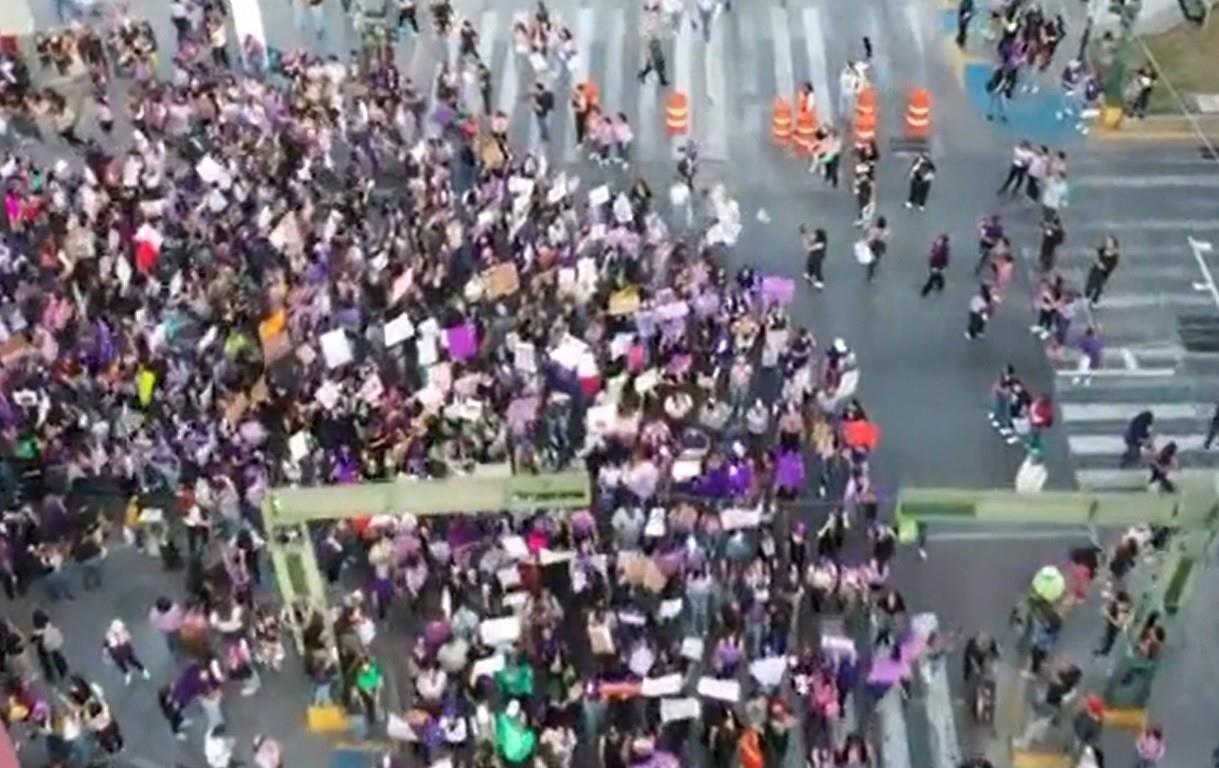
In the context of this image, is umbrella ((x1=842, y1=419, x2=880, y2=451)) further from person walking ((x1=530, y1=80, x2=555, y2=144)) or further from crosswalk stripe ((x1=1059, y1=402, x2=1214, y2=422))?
person walking ((x1=530, y1=80, x2=555, y2=144))

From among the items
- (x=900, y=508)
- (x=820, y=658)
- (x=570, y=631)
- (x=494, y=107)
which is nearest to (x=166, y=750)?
(x=570, y=631)

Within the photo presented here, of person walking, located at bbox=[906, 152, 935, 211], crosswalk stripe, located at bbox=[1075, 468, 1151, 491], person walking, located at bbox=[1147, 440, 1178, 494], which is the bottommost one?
crosswalk stripe, located at bbox=[1075, 468, 1151, 491]

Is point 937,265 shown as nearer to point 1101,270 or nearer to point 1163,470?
point 1101,270

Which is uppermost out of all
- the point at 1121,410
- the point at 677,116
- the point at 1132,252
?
the point at 677,116

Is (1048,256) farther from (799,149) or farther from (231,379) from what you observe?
(231,379)

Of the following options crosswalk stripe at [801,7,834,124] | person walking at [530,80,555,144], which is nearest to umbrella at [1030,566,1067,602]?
crosswalk stripe at [801,7,834,124]

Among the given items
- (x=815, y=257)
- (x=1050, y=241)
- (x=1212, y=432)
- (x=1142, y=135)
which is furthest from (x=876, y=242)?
(x=1142, y=135)

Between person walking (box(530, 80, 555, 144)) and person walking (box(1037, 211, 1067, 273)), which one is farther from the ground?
person walking (box(530, 80, 555, 144))

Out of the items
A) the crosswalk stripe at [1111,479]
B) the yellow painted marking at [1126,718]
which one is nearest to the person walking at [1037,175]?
the crosswalk stripe at [1111,479]
